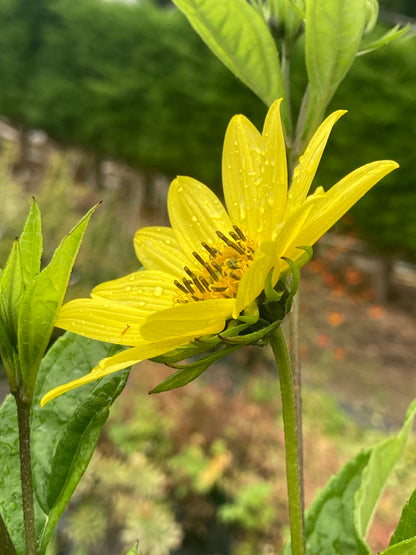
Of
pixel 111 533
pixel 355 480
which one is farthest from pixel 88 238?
pixel 355 480

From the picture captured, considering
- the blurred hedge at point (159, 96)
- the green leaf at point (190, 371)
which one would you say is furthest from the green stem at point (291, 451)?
the blurred hedge at point (159, 96)

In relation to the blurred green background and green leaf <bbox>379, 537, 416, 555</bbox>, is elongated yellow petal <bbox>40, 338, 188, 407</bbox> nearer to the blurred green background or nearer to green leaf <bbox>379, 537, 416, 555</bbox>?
green leaf <bbox>379, 537, 416, 555</bbox>

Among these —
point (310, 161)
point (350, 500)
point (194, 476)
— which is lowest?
point (194, 476)

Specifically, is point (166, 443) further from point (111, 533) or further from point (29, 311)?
point (29, 311)

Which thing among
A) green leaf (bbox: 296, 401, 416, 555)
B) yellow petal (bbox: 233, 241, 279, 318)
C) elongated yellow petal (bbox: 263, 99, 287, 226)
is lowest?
green leaf (bbox: 296, 401, 416, 555)

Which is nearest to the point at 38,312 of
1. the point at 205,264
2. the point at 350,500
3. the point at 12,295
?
the point at 12,295

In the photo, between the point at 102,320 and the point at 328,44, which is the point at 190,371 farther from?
the point at 328,44

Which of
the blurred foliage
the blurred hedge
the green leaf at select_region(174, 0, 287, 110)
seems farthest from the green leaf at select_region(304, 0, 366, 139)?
the blurred hedge
